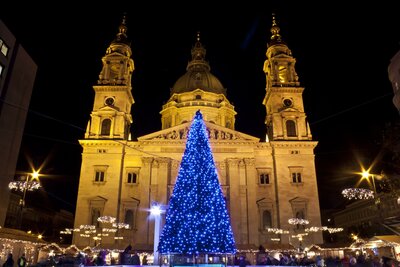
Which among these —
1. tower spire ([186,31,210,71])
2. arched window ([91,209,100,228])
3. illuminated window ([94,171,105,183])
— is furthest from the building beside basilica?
tower spire ([186,31,210,71])

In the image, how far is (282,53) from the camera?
166 ft

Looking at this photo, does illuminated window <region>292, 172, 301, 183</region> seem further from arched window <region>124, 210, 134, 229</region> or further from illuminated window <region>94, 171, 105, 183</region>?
illuminated window <region>94, 171, 105, 183</region>

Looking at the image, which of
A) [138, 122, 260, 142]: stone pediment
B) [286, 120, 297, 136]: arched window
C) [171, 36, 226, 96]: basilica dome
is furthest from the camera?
[171, 36, 226, 96]: basilica dome

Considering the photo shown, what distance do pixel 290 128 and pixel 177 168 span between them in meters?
15.4

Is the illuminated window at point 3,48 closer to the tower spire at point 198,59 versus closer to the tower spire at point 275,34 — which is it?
the tower spire at point 275,34

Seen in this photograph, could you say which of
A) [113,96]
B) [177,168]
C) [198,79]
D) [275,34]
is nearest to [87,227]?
[177,168]

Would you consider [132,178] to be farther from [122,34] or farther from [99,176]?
[122,34]

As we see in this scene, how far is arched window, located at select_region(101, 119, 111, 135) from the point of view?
45719 millimetres

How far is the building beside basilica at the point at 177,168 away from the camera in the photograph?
41.1 m

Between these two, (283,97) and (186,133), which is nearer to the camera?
(186,133)

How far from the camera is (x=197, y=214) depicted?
18.5 meters

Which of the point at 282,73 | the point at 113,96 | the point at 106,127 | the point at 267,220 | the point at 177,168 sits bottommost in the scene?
the point at 267,220

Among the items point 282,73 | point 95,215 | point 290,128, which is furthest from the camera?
point 282,73

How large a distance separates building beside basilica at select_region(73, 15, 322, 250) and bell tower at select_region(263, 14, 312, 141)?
0.43 ft
